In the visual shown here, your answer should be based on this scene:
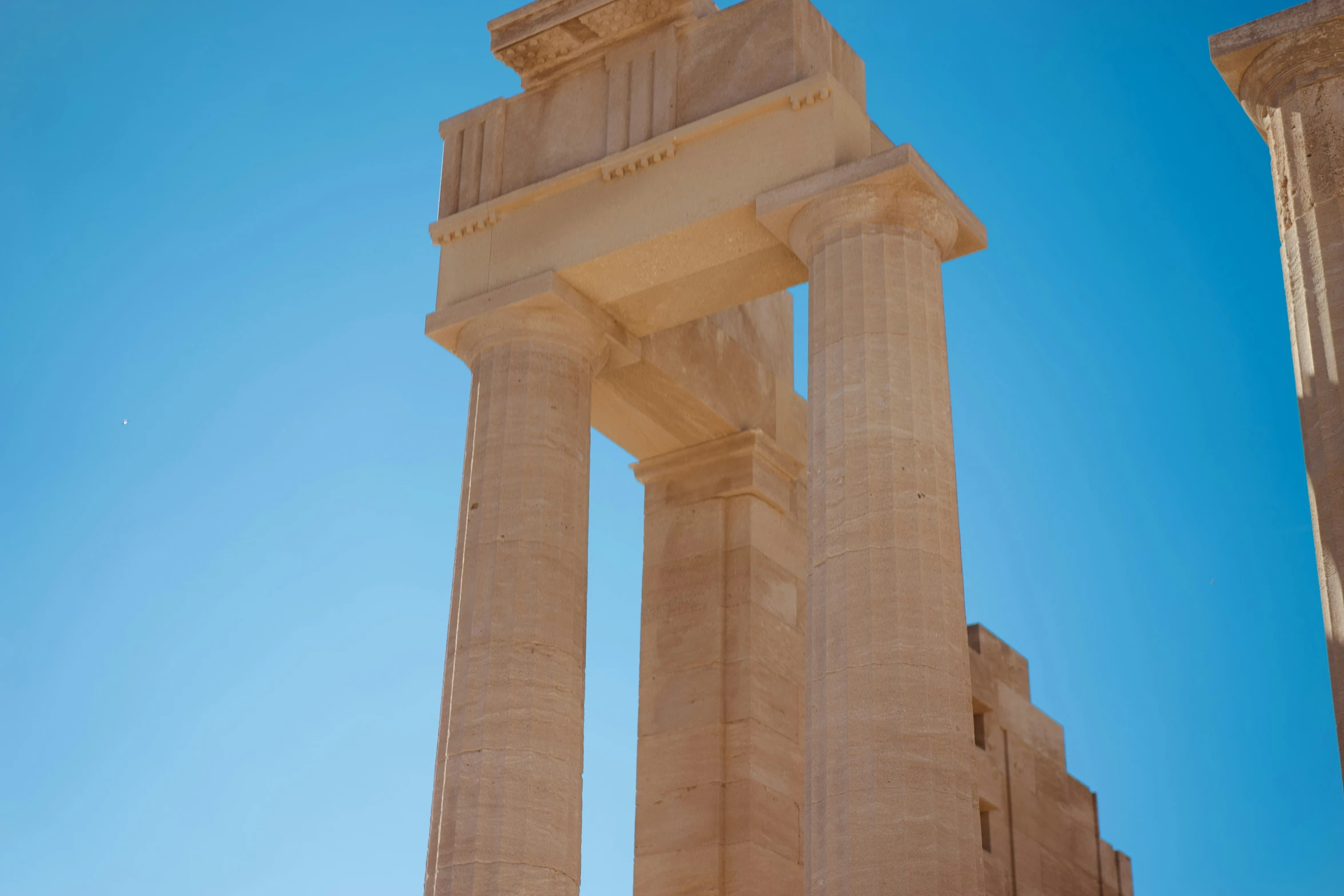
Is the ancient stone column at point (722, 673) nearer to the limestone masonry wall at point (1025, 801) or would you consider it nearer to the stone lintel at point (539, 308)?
the limestone masonry wall at point (1025, 801)

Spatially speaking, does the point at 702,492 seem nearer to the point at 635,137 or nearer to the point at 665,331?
the point at 665,331

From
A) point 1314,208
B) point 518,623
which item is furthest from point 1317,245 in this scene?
point 518,623

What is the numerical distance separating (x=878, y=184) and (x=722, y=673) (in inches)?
568

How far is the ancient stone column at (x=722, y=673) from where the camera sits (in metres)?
43.1

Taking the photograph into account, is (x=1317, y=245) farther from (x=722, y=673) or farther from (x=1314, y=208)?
(x=722, y=673)

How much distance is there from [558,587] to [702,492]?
1042 centimetres

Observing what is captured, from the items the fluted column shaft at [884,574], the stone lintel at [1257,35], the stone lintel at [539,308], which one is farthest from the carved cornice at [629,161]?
the stone lintel at [1257,35]

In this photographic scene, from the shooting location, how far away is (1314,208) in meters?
33.8

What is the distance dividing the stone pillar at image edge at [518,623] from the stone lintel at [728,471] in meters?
6.93

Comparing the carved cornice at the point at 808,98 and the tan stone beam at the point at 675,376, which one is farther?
the tan stone beam at the point at 675,376

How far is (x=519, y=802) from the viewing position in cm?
3478

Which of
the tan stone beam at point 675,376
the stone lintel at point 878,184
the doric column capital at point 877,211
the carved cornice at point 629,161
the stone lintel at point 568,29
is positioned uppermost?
the stone lintel at point 568,29

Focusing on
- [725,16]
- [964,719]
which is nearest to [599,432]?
[725,16]

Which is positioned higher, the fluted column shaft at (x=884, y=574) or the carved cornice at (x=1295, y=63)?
the carved cornice at (x=1295, y=63)
